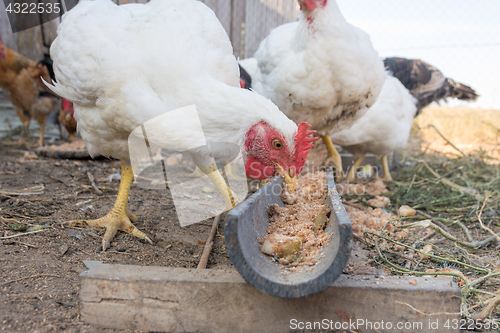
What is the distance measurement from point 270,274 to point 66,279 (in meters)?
0.97

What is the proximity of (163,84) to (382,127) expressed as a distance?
8.96 ft

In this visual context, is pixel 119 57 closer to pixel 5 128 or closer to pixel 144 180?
pixel 144 180

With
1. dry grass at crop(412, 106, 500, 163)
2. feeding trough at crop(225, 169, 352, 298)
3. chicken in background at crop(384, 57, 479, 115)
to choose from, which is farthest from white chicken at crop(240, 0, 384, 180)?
dry grass at crop(412, 106, 500, 163)

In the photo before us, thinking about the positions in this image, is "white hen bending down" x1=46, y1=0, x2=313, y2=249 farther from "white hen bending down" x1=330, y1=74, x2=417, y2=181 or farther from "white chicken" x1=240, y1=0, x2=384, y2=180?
"white hen bending down" x1=330, y1=74, x2=417, y2=181

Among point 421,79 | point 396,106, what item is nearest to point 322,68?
point 396,106

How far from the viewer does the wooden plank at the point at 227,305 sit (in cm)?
117

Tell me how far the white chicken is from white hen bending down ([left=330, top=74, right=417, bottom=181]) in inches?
25.2

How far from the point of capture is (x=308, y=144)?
1701 millimetres

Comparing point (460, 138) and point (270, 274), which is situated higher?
point (270, 274)

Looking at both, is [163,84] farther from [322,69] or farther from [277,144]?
[322,69]

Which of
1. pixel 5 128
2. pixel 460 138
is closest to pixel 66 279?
pixel 5 128

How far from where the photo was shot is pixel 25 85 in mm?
4402

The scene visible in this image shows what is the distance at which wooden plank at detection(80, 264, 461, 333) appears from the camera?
117 cm

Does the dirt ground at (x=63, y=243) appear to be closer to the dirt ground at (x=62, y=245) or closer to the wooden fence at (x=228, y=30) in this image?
the dirt ground at (x=62, y=245)
